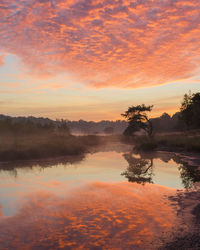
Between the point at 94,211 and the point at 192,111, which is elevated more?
the point at 192,111

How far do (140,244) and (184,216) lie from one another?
2.63 meters

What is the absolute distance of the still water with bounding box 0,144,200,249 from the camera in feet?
21.6

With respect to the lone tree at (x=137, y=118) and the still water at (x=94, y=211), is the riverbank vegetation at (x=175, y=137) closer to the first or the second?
the lone tree at (x=137, y=118)

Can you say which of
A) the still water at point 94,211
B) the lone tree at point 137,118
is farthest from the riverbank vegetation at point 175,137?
the still water at point 94,211

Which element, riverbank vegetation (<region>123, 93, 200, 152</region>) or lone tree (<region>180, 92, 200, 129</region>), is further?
lone tree (<region>180, 92, 200, 129</region>)

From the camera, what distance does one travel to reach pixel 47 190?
12664mm

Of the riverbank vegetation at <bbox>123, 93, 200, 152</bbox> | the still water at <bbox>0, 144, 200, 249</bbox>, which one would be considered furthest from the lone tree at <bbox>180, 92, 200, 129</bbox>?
the still water at <bbox>0, 144, 200, 249</bbox>

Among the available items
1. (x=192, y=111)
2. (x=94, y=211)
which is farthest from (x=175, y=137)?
(x=94, y=211)

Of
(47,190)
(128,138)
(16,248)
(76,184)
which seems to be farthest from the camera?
(128,138)

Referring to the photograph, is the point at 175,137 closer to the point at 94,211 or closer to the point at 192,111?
the point at 192,111

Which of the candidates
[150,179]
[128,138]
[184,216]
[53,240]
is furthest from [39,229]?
[128,138]

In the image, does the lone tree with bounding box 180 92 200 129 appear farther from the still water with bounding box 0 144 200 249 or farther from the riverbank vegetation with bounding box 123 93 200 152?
the still water with bounding box 0 144 200 249

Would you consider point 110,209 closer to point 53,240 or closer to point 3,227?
point 53,240

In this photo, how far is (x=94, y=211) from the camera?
909 centimetres
